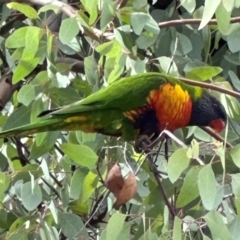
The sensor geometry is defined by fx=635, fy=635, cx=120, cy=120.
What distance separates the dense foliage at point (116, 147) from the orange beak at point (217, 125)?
0.01m

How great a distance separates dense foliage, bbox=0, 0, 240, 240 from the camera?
1000 millimetres

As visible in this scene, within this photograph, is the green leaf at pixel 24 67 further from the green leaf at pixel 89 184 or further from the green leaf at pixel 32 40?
the green leaf at pixel 89 184

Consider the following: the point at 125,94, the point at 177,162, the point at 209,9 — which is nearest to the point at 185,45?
the point at 125,94

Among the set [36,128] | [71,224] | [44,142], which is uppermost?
[36,128]

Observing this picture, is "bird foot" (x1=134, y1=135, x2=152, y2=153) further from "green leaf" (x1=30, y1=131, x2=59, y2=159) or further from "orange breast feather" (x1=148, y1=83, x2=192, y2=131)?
"green leaf" (x1=30, y1=131, x2=59, y2=159)

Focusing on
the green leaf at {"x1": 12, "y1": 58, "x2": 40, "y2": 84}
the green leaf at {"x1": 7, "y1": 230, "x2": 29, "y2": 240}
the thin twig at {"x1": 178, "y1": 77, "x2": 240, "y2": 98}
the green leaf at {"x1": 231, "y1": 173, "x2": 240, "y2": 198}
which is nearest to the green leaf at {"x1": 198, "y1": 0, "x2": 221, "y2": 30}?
the thin twig at {"x1": 178, "y1": 77, "x2": 240, "y2": 98}

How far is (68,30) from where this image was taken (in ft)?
3.66

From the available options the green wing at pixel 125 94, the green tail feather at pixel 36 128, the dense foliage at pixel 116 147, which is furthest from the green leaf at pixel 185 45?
the green tail feather at pixel 36 128

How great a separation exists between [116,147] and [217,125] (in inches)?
9.1

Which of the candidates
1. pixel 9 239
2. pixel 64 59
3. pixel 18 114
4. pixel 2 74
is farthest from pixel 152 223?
pixel 2 74

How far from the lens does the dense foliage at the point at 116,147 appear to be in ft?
3.28

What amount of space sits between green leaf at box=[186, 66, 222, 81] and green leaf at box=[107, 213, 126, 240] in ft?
1.16

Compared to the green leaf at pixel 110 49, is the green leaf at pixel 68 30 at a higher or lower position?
higher

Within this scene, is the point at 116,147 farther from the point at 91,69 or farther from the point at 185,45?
the point at 185,45
